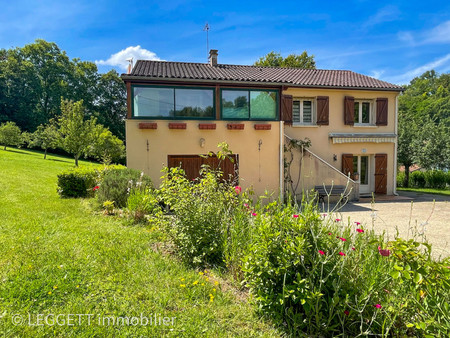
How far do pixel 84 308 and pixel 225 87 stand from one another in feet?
32.8

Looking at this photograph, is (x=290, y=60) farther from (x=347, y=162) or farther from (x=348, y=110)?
(x=347, y=162)

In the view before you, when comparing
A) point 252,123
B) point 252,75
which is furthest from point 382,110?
point 252,123

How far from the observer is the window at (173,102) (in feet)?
34.2

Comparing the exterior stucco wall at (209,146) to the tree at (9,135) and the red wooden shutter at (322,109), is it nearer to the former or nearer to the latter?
the red wooden shutter at (322,109)

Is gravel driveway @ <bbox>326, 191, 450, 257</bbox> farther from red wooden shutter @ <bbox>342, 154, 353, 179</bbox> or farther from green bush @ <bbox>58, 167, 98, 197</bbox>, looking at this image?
green bush @ <bbox>58, 167, 98, 197</bbox>

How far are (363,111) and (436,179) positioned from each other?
38.0 feet

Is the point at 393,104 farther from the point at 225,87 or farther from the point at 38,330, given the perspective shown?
the point at 38,330

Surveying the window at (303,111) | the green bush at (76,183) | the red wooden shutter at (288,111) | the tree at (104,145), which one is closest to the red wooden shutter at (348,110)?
the window at (303,111)

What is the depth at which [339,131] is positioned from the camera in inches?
580

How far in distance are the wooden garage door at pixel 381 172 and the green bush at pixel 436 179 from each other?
9.76 meters

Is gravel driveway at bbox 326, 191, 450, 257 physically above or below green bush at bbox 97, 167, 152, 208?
below

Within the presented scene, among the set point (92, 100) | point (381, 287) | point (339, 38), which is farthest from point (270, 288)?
point (92, 100)

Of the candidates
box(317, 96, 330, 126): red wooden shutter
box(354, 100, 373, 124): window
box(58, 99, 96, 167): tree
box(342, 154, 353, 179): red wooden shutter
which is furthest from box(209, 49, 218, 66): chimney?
box(58, 99, 96, 167): tree

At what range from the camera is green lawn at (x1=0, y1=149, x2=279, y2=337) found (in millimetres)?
2588
